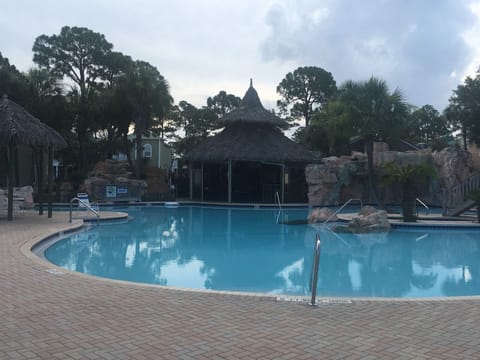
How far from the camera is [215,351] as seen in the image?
148 inches

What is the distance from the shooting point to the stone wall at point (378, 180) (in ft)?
72.8

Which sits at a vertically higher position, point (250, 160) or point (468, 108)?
point (468, 108)

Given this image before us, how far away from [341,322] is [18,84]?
25.0 metres

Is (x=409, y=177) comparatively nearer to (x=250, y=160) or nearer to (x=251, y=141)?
(x=250, y=160)

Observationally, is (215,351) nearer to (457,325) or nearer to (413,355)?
(413,355)

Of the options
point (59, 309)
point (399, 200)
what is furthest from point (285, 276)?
point (399, 200)

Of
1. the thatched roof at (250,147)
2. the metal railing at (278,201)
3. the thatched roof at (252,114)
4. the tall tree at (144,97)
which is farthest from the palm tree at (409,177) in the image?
the tall tree at (144,97)

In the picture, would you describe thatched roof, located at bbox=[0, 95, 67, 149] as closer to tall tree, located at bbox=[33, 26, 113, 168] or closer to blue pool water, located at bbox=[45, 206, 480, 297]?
blue pool water, located at bbox=[45, 206, 480, 297]

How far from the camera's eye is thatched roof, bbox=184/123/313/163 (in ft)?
81.4

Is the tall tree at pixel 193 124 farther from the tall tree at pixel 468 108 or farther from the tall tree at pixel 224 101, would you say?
the tall tree at pixel 468 108

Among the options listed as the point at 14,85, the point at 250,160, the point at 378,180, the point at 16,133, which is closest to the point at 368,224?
the point at 16,133

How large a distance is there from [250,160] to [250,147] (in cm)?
77

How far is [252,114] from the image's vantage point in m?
27.0

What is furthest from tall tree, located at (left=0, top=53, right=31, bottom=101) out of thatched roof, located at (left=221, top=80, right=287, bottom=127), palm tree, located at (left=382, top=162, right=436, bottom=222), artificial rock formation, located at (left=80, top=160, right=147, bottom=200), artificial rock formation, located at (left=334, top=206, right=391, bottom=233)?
palm tree, located at (left=382, top=162, right=436, bottom=222)
